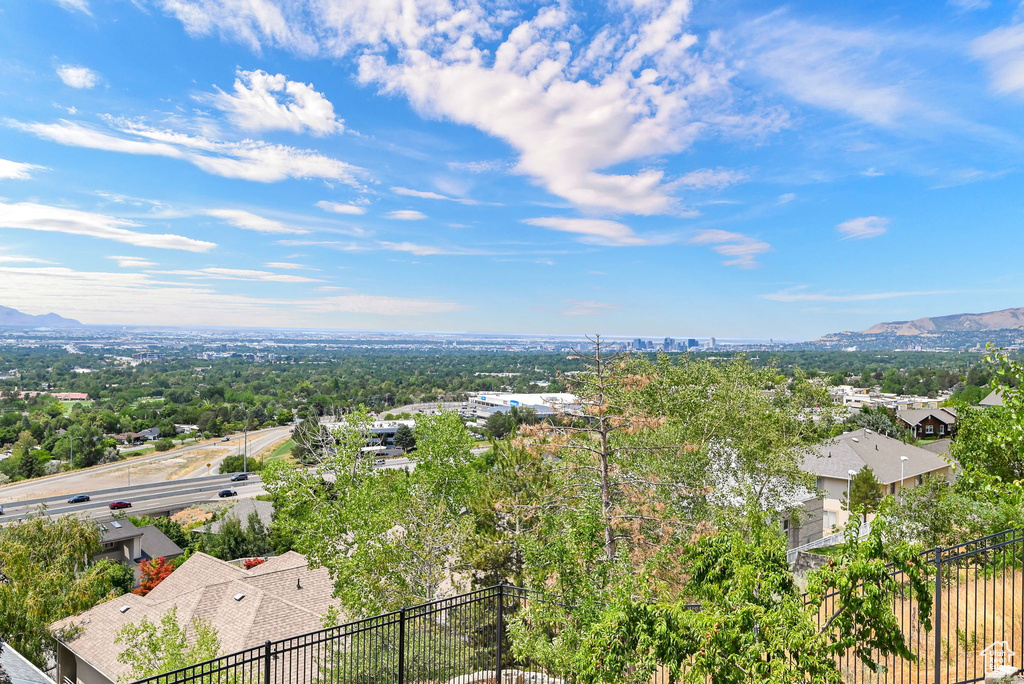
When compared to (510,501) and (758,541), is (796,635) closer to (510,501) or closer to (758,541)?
(758,541)

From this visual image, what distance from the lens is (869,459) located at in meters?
40.4

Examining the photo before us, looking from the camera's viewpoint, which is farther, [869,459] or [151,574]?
[869,459]

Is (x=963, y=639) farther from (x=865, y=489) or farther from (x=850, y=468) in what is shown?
(x=850, y=468)

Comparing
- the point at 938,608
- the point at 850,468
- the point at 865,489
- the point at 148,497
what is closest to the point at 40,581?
the point at 938,608

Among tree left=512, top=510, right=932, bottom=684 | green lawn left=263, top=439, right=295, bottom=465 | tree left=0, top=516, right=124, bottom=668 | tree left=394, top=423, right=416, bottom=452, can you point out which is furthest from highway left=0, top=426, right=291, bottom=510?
tree left=512, top=510, right=932, bottom=684

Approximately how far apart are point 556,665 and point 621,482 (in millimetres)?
6091

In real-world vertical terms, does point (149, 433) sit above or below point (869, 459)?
below

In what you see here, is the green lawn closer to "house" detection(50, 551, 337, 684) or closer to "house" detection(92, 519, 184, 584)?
"house" detection(92, 519, 184, 584)

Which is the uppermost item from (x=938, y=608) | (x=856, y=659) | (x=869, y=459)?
(x=938, y=608)

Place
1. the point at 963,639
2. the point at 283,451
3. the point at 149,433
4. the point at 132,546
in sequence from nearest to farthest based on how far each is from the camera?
the point at 963,639 → the point at 132,546 → the point at 283,451 → the point at 149,433

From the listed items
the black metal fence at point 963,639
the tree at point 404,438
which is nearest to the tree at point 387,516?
the black metal fence at point 963,639

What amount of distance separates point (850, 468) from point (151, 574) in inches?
1679

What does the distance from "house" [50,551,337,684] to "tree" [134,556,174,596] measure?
9002 mm

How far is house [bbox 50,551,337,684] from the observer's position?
710 inches
